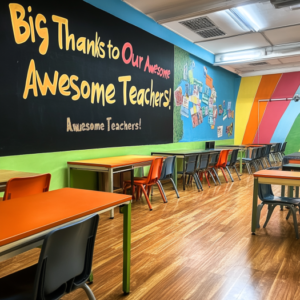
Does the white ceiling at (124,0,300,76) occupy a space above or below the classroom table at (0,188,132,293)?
above

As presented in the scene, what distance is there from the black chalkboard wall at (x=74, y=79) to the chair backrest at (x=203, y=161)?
1.08 metres

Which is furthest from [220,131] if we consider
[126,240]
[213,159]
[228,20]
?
[126,240]

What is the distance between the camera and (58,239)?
134 centimetres

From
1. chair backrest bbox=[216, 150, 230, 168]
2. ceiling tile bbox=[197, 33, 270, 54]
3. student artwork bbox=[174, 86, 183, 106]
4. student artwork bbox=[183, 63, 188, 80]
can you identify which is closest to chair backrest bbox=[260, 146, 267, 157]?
chair backrest bbox=[216, 150, 230, 168]

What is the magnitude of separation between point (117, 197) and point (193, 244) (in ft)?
4.89

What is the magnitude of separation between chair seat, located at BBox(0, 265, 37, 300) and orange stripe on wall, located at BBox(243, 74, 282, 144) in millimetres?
10668

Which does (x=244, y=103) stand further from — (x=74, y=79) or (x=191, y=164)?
(x=74, y=79)

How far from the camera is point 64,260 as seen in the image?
1425 millimetres

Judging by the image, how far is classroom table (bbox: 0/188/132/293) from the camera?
1.34 metres

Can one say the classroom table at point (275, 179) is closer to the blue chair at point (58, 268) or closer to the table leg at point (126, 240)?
the table leg at point (126, 240)

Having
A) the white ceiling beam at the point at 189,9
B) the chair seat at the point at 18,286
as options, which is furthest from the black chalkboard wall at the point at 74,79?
the chair seat at the point at 18,286

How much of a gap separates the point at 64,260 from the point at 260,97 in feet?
35.6

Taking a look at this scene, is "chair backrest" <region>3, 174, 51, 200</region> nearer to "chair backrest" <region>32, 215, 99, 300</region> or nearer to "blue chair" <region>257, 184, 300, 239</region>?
"chair backrest" <region>32, 215, 99, 300</region>

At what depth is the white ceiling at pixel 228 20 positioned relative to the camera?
548cm
